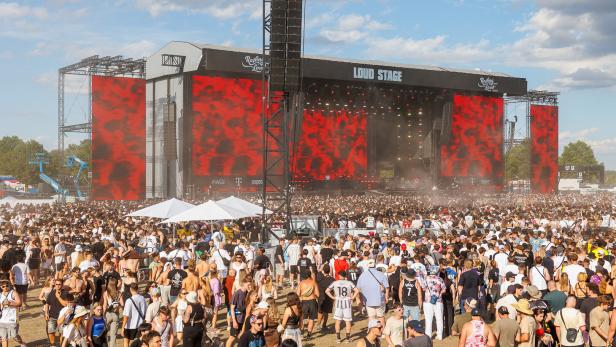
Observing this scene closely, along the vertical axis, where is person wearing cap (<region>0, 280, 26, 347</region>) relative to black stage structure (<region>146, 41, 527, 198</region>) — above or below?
below

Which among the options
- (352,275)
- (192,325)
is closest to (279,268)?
(352,275)

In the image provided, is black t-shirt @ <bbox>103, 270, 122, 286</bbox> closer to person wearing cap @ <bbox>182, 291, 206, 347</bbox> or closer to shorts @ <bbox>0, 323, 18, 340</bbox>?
shorts @ <bbox>0, 323, 18, 340</bbox>

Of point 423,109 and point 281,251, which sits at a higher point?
→ point 423,109

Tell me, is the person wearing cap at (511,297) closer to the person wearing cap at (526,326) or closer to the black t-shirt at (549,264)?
the person wearing cap at (526,326)

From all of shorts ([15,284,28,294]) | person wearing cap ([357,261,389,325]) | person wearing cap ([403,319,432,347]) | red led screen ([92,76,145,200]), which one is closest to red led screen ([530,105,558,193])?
red led screen ([92,76,145,200])

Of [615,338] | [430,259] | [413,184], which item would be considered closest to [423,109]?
[413,184]

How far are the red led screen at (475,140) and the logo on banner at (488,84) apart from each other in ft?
3.14

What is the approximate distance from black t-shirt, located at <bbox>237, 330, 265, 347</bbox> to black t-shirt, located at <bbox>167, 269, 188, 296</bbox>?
510cm

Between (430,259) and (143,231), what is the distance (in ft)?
33.1

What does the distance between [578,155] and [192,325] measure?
A: 16432 cm

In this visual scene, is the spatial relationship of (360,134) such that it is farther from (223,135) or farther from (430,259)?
(430,259)

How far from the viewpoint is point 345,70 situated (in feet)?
187

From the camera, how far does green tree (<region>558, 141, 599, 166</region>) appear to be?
15591 centimetres

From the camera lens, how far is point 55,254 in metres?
18.3
